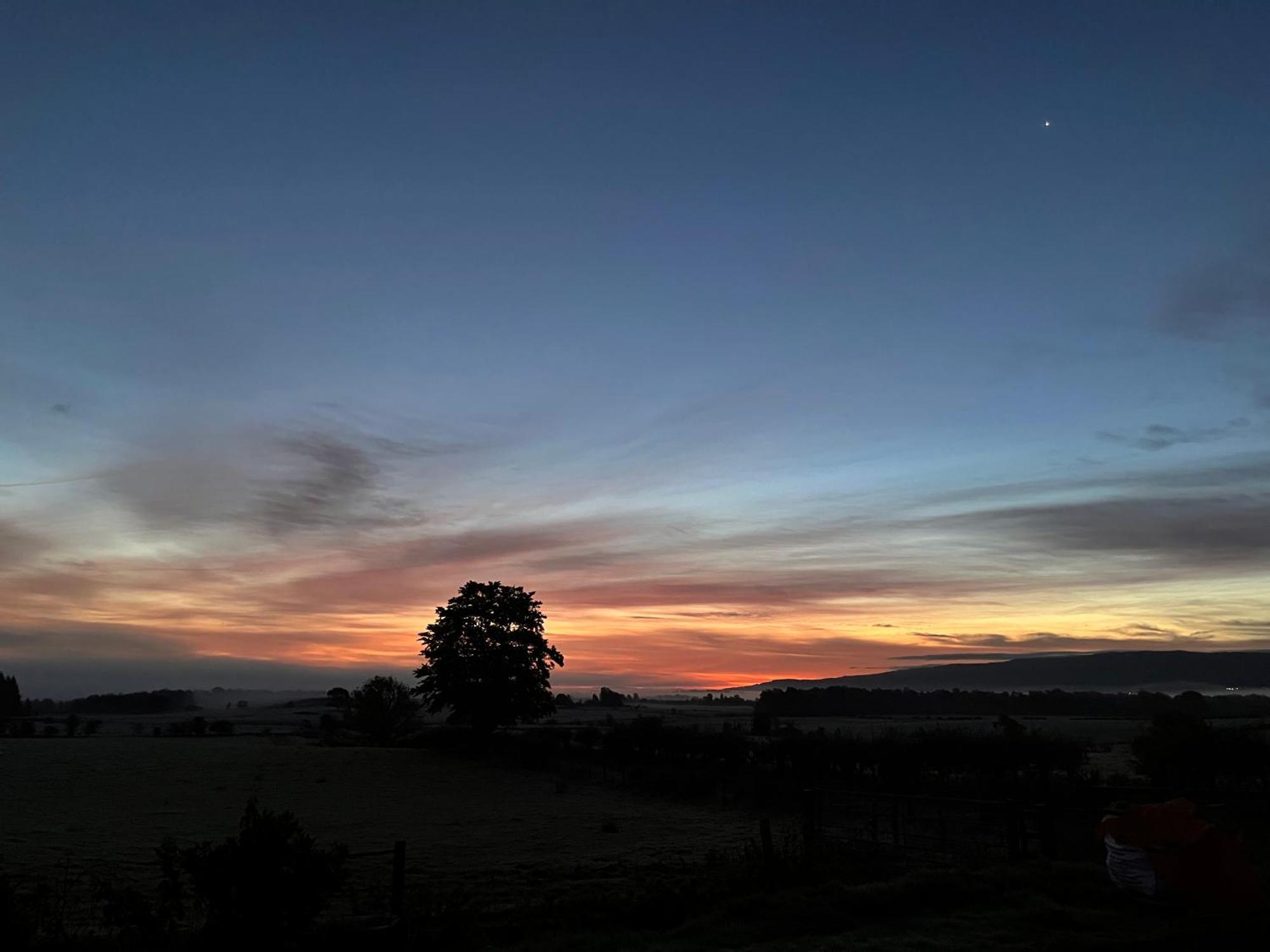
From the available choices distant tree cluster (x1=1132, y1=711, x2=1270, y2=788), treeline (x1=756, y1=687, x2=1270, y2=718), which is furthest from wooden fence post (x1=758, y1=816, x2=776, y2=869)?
treeline (x1=756, y1=687, x2=1270, y2=718)

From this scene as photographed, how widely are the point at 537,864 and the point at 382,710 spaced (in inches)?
2020

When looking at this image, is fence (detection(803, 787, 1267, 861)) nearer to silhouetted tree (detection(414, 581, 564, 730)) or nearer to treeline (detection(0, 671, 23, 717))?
silhouetted tree (detection(414, 581, 564, 730))

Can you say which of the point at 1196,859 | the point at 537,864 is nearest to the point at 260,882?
the point at 1196,859

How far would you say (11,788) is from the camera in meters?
41.8

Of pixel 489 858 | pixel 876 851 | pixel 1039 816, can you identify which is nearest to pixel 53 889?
pixel 489 858

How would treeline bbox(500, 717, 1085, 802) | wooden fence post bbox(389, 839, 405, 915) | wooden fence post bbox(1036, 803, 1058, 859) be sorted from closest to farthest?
wooden fence post bbox(389, 839, 405, 915) → wooden fence post bbox(1036, 803, 1058, 859) → treeline bbox(500, 717, 1085, 802)

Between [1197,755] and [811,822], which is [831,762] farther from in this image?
[811,822]

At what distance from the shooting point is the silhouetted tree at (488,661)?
56.3 m

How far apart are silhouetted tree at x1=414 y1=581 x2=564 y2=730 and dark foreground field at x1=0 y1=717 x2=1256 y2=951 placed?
344 cm

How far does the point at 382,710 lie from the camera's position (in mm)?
70812

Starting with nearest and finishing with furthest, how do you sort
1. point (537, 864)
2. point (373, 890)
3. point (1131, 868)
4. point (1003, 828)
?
point (1131, 868)
point (373, 890)
point (1003, 828)
point (537, 864)

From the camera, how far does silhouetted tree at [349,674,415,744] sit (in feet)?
232

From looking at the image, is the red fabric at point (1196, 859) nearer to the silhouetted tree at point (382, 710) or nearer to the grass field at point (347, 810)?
the grass field at point (347, 810)

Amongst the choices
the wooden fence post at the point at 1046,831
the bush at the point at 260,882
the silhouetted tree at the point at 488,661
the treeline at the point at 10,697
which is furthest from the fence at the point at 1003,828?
the treeline at the point at 10,697
